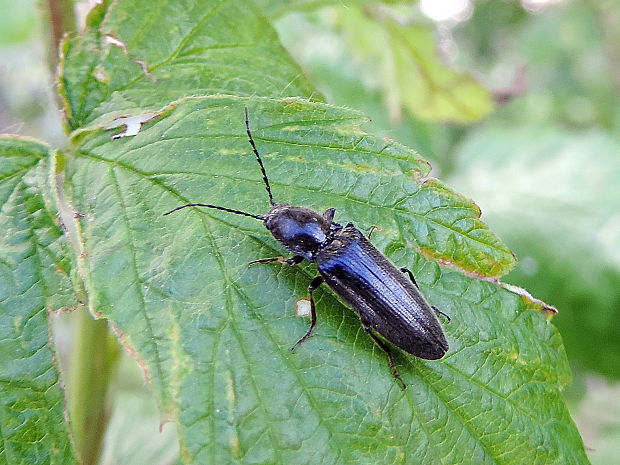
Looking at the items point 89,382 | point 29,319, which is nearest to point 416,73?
point 89,382

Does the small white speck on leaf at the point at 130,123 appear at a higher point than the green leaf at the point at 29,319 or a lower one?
higher

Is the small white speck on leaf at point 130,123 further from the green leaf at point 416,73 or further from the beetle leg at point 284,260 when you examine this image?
the green leaf at point 416,73

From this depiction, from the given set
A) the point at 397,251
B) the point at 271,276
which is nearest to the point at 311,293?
the point at 271,276

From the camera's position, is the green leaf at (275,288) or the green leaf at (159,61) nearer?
the green leaf at (275,288)

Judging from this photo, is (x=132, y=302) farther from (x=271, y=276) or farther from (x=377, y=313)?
(x=377, y=313)

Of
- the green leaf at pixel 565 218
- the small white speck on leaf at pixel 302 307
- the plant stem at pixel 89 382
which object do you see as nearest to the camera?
the small white speck on leaf at pixel 302 307

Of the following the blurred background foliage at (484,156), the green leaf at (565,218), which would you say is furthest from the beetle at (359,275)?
the green leaf at (565,218)

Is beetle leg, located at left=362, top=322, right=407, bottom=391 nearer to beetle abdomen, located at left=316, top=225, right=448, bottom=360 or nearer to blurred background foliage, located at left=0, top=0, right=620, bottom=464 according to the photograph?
beetle abdomen, located at left=316, top=225, right=448, bottom=360
